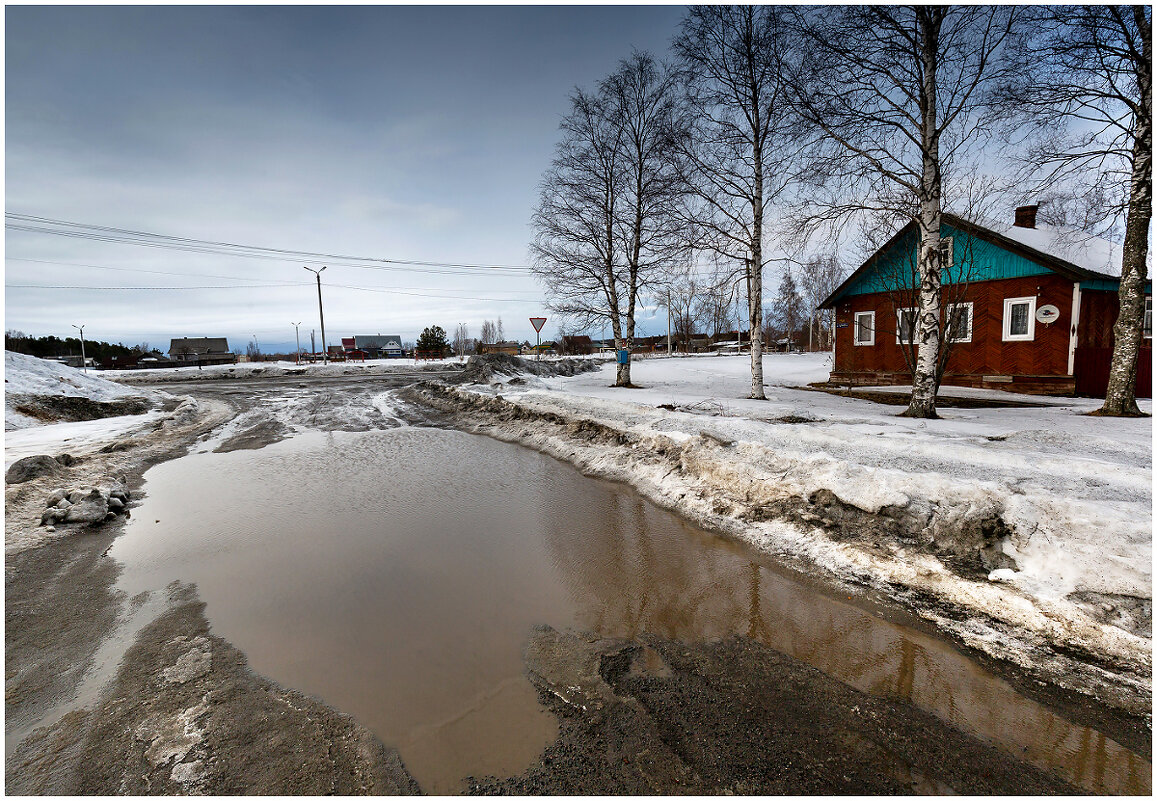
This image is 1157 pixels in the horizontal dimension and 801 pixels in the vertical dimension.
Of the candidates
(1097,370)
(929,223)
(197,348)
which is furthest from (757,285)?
(197,348)

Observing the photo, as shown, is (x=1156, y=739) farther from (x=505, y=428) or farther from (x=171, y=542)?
(x=505, y=428)

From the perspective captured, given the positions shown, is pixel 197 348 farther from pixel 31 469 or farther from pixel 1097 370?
pixel 1097 370

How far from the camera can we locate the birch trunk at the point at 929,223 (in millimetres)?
8940

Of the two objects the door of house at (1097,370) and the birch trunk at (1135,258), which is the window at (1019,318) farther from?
the birch trunk at (1135,258)

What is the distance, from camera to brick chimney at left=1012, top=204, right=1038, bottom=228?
19.2 metres

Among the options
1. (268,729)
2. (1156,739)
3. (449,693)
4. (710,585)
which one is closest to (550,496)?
(710,585)

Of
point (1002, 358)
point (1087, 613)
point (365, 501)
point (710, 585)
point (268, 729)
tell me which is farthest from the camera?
point (1002, 358)

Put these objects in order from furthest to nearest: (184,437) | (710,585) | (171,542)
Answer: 1. (184,437)
2. (171,542)
3. (710,585)

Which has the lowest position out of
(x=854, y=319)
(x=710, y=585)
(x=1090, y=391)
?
(x=710, y=585)

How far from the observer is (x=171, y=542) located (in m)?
5.68

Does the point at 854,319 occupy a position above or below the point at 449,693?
above

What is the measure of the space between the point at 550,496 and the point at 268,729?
16.0 feet

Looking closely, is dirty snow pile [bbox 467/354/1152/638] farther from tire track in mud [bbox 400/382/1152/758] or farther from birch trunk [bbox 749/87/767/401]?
birch trunk [bbox 749/87/767/401]

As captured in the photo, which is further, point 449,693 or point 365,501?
point 365,501
